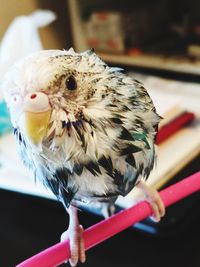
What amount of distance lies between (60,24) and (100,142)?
1172mm

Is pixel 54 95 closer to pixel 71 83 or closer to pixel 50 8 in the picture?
pixel 71 83

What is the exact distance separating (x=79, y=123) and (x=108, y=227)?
120 millimetres

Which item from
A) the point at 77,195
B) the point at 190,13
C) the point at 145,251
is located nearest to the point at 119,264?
the point at 145,251

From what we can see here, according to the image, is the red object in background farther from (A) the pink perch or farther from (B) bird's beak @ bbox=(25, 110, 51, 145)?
(B) bird's beak @ bbox=(25, 110, 51, 145)

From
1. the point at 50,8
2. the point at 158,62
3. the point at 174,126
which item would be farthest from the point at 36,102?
the point at 50,8

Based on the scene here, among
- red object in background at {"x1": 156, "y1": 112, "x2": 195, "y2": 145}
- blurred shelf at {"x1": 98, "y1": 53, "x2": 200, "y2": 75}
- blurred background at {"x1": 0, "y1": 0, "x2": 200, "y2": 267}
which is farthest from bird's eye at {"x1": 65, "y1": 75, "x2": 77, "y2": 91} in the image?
blurred shelf at {"x1": 98, "y1": 53, "x2": 200, "y2": 75}

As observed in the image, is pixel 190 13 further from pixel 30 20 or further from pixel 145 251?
pixel 145 251

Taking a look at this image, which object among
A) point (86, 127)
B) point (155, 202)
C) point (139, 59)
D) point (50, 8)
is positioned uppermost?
point (86, 127)

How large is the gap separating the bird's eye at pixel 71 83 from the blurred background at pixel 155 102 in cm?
35

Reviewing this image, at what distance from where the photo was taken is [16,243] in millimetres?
637

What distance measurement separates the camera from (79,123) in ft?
1.00

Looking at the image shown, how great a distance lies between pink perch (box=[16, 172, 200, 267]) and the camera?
36 centimetres

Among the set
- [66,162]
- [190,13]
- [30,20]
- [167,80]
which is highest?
[66,162]

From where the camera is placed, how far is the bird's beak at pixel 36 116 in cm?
28
